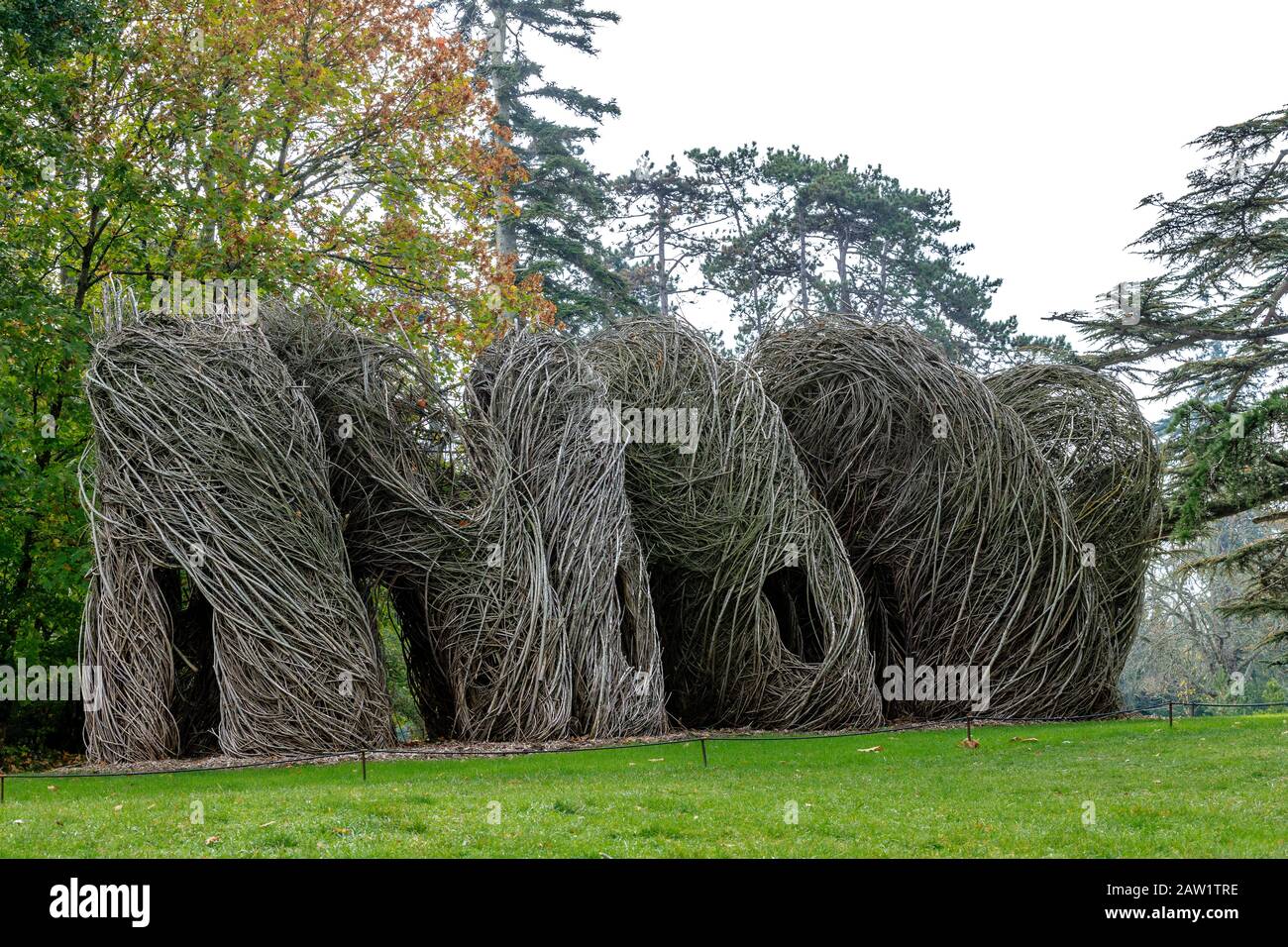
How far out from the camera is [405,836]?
28.5ft

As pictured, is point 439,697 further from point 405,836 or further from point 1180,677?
point 1180,677

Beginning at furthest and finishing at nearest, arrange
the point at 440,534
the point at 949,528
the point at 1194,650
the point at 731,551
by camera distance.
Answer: the point at 1194,650 < the point at 949,528 < the point at 731,551 < the point at 440,534

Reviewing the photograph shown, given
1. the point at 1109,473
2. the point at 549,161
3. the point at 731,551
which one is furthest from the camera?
the point at 549,161

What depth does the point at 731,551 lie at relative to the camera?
61.9ft

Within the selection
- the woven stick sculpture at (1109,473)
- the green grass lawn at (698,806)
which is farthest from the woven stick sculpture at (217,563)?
the woven stick sculpture at (1109,473)

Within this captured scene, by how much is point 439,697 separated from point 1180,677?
4272 cm

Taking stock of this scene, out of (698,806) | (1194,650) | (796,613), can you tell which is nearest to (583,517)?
(796,613)

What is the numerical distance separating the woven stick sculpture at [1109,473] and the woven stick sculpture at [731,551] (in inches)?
210

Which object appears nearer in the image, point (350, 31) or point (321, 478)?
point (321, 478)

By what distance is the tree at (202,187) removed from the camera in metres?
17.9

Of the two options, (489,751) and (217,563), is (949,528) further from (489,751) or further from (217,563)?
(217,563)

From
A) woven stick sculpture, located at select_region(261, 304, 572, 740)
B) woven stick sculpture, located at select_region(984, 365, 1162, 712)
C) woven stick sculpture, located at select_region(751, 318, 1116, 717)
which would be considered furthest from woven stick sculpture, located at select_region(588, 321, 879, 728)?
woven stick sculpture, located at select_region(984, 365, 1162, 712)

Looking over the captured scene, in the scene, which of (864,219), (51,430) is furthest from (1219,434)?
(864,219)

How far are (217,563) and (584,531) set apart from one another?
4.72 m
